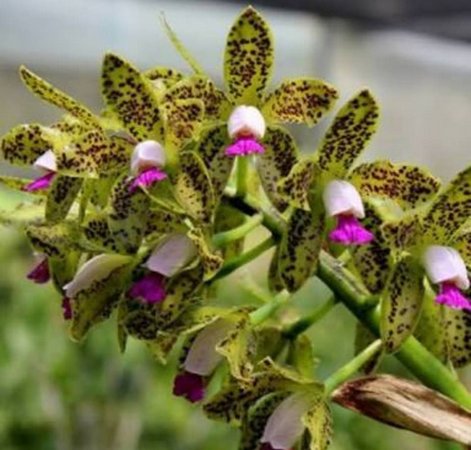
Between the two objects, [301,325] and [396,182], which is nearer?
[396,182]

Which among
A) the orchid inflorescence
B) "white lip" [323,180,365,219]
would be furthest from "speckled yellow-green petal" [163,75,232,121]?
"white lip" [323,180,365,219]

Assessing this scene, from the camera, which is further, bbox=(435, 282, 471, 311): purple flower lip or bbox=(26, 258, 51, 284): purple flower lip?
bbox=(26, 258, 51, 284): purple flower lip

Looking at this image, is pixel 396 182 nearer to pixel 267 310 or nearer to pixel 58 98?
pixel 267 310

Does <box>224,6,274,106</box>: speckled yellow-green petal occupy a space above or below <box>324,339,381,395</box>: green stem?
above

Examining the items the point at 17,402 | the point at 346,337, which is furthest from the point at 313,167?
the point at 346,337

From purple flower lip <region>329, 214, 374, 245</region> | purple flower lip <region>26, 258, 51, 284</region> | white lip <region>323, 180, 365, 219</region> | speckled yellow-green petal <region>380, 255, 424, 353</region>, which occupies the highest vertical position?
white lip <region>323, 180, 365, 219</region>

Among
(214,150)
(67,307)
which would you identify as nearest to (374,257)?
(214,150)

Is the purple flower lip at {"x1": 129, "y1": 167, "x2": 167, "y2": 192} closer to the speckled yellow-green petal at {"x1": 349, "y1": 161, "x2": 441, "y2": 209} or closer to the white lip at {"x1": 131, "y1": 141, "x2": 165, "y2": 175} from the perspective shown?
the white lip at {"x1": 131, "y1": 141, "x2": 165, "y2": 175}
